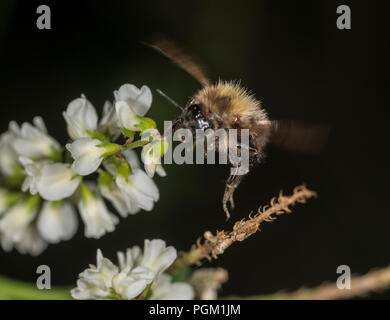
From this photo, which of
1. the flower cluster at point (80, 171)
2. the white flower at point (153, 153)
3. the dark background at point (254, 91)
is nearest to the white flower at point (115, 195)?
the flower cluster at point (80, 171)

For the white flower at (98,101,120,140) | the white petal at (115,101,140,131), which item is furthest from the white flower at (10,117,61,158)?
the white petal at (115,101,140,131)

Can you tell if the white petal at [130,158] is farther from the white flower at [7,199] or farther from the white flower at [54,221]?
the white flower at [7,199]

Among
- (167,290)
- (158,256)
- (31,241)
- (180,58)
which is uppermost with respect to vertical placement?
(180,58)

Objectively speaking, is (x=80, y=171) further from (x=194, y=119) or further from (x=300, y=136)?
(x=300, y=136)

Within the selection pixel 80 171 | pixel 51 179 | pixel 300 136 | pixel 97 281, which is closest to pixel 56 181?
pixel 51 179

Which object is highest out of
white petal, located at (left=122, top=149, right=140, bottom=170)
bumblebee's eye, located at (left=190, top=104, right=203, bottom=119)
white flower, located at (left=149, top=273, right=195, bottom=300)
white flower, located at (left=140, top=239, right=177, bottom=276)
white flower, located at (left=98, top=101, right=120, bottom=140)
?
white flower, located at (left=98, top=101, right=120, bottom=140)

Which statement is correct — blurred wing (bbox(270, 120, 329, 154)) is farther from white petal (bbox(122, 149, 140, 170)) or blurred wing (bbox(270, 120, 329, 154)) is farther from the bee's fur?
white petal (bbox(122, 149, 140, 170))
